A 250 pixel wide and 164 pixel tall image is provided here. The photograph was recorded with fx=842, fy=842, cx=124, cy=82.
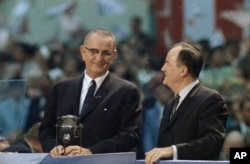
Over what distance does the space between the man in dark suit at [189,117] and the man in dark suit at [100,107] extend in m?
0.21

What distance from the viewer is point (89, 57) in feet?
16.7

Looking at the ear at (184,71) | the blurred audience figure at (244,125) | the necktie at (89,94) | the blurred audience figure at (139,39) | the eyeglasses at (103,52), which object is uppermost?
the blurred audience figure at (139,39)

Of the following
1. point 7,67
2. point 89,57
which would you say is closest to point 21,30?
point 7,67

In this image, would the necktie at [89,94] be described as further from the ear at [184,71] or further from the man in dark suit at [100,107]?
the ear at [184,71]

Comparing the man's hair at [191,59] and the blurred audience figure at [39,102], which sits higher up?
the man's hair at [191,59]

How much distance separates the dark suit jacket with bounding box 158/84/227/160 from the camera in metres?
4.63

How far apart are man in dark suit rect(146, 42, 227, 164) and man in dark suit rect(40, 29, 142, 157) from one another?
0.21 meters

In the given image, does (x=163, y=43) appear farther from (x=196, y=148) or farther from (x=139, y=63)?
(x=196, y=148)

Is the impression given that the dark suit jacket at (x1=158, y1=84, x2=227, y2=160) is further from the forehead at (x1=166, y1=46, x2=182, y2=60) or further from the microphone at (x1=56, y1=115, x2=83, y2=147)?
the microphone at (x1=56, y1=115, x2=83, y2=147)

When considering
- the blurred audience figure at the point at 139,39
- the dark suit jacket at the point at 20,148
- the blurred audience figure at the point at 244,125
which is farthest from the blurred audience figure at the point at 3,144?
the blurred audience figure at the point at 139,39

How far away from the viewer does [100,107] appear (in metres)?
5.09

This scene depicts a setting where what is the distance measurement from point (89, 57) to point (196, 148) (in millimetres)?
927

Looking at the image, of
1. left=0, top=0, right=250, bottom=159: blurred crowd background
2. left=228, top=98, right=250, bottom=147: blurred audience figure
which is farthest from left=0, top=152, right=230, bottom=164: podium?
left=228, top=98, right=250, bottom=147: blurred audience figure

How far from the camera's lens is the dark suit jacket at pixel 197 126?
4629 millimetres
